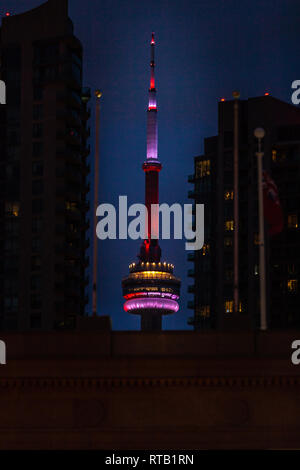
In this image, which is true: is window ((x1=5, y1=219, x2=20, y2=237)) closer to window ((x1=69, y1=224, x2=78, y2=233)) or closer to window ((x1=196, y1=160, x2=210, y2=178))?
window ((x1=69, y1=224, x2=78, y2=233))

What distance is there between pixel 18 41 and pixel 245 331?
122 meters

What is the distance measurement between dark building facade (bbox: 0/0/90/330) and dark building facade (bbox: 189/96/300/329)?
102 feet

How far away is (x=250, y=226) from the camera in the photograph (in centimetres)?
17512

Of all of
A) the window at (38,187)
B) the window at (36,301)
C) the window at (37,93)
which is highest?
the window at (37,93)

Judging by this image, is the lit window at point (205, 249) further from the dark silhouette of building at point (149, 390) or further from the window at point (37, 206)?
the dark silhouette of building at point (149, 390)

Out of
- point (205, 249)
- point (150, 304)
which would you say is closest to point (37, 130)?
point (150, 304)

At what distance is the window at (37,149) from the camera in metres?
152

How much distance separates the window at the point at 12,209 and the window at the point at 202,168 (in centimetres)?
4985

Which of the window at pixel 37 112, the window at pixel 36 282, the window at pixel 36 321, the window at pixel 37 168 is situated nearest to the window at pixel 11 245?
the window at pixel 36 282

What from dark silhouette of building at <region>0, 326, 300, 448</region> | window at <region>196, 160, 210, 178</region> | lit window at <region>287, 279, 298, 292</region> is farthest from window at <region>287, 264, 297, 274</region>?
dark silhouette of building at <region>0, 326, 300, 448</region>

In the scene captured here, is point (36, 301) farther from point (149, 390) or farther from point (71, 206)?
point (149, 390)

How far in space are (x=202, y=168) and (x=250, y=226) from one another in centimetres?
2155

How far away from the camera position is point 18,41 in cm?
15538
